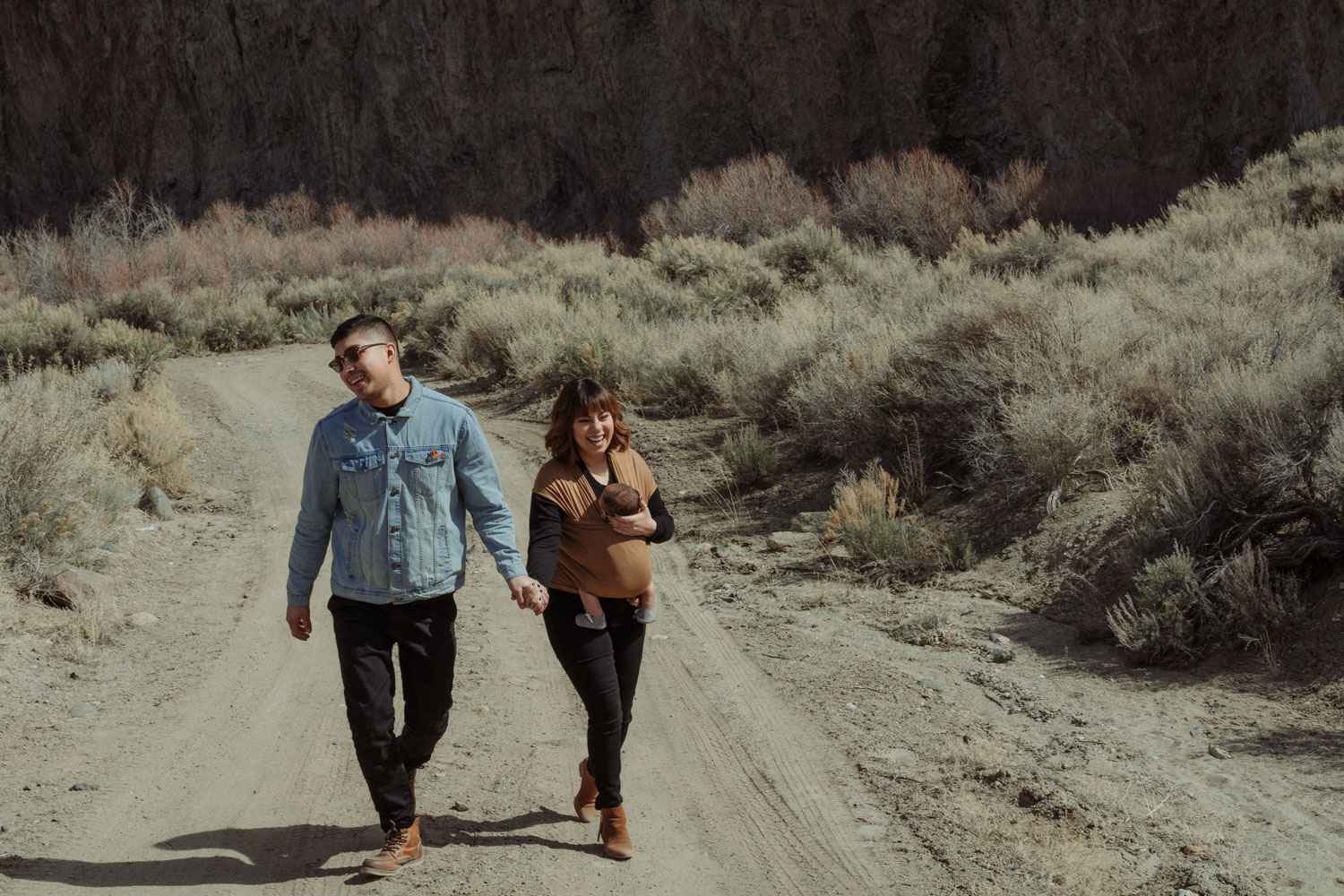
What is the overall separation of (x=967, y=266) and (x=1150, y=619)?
30.0ft

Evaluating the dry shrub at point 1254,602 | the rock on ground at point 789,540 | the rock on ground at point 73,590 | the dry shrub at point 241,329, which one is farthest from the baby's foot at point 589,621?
the dry shrub at point 241,329

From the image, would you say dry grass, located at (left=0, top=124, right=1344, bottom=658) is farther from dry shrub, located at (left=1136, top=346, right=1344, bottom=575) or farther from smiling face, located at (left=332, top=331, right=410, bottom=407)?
smiling face, located at (left=332, top=331, right=410, bottom=407)

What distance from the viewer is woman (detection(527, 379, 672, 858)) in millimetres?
3467

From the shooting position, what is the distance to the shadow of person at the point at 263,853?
3629mm

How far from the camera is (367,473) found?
3.40 m

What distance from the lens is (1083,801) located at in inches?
160

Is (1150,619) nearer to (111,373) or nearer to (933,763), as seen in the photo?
(933,763)

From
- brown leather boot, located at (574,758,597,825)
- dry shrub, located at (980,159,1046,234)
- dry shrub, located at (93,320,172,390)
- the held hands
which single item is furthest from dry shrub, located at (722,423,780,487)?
dry shrub, located at (980,159,1046,234)

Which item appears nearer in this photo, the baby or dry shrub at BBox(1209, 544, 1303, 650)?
the baby

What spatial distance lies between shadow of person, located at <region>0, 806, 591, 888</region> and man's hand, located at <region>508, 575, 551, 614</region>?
3.42 ft

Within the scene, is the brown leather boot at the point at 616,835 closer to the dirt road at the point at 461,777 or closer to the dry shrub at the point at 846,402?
the dirt road at the point at 461,777

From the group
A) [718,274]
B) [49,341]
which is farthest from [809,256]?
[49,341]

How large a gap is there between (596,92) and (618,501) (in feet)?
101

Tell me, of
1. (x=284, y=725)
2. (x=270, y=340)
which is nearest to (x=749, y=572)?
(x=284, y=725)
